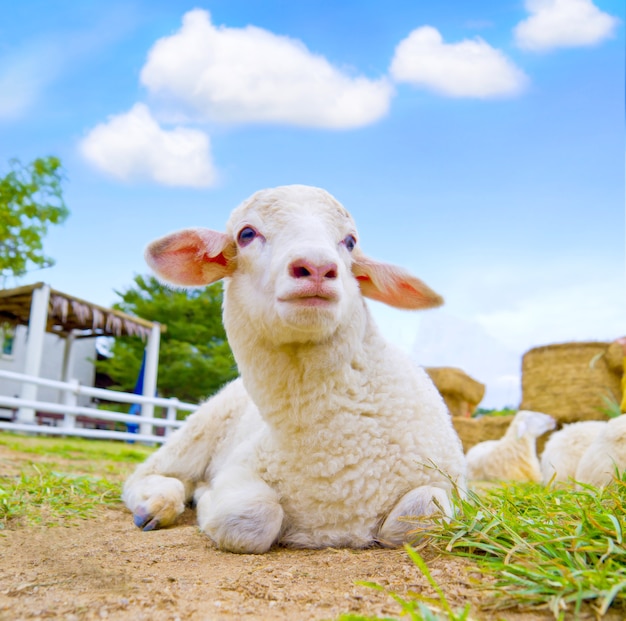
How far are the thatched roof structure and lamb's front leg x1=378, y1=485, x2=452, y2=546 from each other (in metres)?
13.4

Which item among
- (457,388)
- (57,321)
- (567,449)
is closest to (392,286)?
(567,449)

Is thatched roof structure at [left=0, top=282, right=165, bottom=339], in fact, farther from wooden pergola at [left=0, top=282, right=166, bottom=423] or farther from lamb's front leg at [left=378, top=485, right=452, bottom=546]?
lamb's front leg at [left=378, top=485, right=452, bottom=546]

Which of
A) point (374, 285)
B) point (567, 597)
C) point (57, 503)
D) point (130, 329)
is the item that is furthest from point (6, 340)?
point (567, 597)

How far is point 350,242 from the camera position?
3211 millimetres

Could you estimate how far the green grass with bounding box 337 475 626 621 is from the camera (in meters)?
1.69

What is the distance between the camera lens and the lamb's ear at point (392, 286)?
3.28 m

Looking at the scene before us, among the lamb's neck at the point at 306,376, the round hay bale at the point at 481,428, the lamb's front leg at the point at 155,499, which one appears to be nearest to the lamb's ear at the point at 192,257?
the lamb's neck at the point at 306,376

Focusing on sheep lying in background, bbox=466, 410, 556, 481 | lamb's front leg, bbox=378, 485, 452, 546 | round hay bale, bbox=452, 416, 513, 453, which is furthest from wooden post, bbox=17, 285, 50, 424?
lamb's front leg, bbox=378, 485, 452, 546

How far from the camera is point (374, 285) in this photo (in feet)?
10.9

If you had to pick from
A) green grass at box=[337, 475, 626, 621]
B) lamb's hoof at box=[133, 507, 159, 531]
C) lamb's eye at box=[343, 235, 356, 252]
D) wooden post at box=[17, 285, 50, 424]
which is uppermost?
wooden post at box=[17, 285, 50, 424]

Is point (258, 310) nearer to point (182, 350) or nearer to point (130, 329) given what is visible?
point (130, 329)

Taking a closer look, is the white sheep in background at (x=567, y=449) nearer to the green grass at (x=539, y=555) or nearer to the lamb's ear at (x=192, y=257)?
the green grass at (x=539, y=555)

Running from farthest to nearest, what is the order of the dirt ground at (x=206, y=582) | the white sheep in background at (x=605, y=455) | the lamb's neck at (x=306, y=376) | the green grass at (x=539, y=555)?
the white sheep in background at (x=605, y=455)
the lamb's neck at (x=306, y=376)
the dirt ground at (x=206, y=582)
the green grass at (x=539, y=555)

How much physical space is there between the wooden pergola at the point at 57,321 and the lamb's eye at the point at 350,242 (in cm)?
1089
